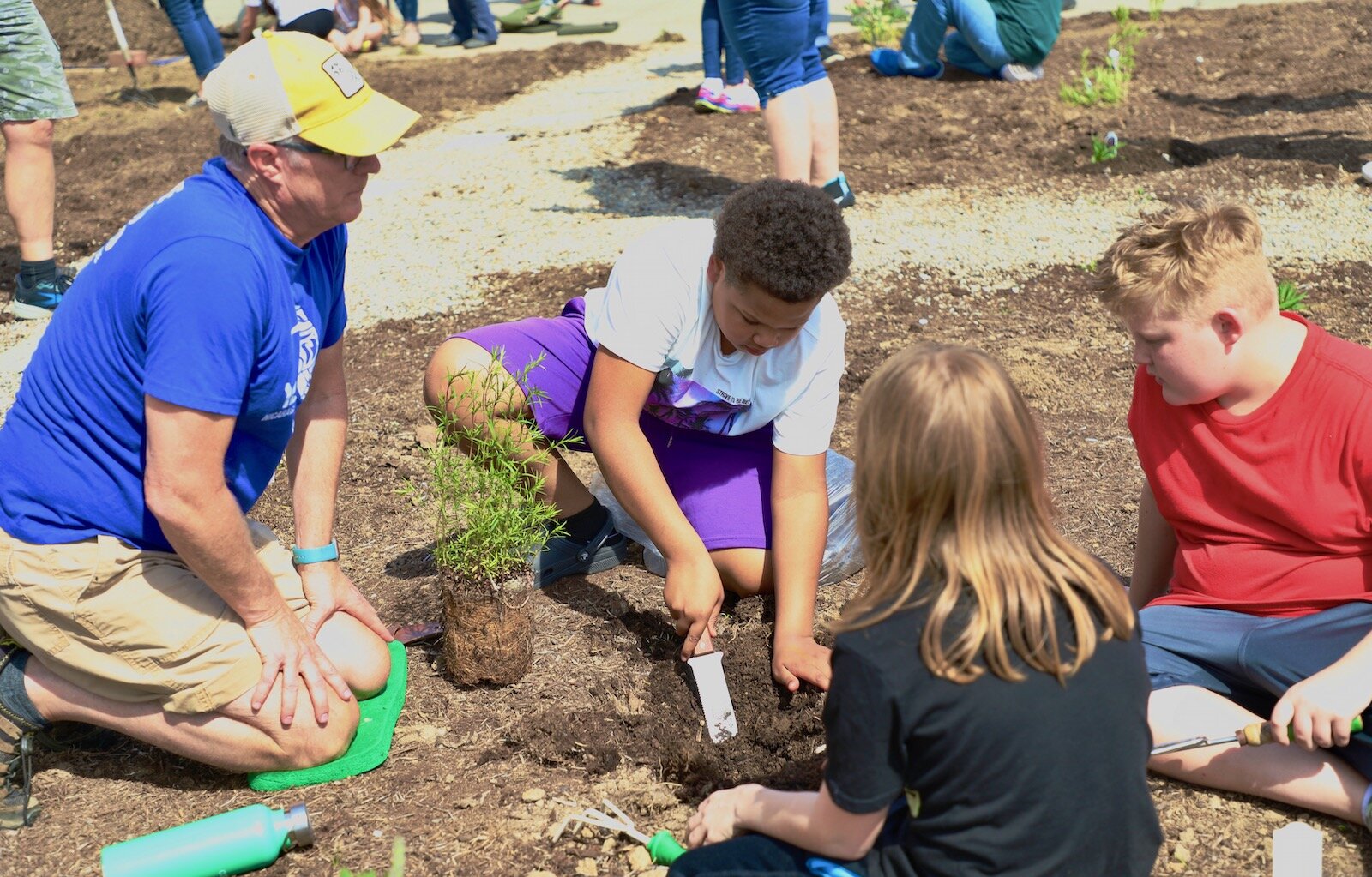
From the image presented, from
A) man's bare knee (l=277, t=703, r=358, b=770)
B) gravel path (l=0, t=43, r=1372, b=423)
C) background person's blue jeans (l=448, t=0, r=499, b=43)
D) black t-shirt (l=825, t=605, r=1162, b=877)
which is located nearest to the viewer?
black t-shirt (l=825, t=605, r=1162, b=877)

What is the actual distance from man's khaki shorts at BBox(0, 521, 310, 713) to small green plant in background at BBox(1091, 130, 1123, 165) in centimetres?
536

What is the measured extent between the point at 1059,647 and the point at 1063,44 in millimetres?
8500

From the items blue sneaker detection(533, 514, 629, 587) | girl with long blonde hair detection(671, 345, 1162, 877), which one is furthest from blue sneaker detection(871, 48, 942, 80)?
girl with long blonde hair detection(671, 345, 1162, 877)

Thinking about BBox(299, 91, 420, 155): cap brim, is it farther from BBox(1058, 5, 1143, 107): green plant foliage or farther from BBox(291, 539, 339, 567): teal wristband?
BBox(1058, 5, 1143, 107): green plant foliage

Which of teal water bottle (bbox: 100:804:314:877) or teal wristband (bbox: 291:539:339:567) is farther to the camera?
teal wristband (bbox: 291:539:339:567)

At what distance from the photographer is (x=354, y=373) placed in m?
4.85

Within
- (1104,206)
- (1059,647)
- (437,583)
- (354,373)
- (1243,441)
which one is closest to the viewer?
(1059,647)

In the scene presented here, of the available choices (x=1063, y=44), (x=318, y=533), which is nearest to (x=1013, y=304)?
(x=318, y=533)

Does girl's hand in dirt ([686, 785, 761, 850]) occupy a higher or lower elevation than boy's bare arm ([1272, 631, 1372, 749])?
lower

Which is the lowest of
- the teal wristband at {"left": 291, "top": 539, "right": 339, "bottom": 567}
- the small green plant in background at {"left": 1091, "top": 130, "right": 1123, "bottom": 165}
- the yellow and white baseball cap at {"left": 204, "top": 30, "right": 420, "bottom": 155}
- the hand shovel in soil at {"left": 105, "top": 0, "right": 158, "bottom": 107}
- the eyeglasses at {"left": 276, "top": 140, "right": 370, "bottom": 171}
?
the hand shovel in soil at {"left": 105, "top": 0, "right": 158, "bottom": 107}

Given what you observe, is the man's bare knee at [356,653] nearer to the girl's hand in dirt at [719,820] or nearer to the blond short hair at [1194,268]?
the girl's hand in dirt at [719,820]

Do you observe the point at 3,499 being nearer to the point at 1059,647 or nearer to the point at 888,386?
the point at 888,386

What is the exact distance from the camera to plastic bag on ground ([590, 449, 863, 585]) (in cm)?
341

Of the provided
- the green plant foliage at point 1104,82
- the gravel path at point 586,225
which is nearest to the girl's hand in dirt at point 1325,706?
the gravel path at point 586,225
